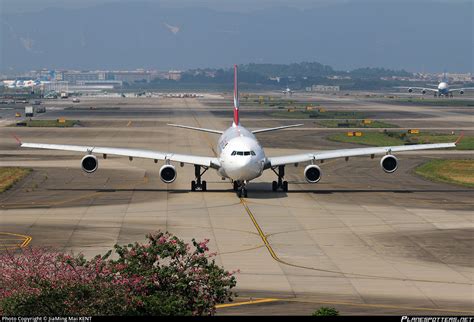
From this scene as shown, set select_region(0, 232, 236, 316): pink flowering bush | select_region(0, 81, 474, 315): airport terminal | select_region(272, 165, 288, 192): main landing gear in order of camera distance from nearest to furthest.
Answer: select_region(0, 232, 236, 316): pink flowering bush
select_region(0, 81, 474, 315): airport terminal
select_region(272, 165, 288, 192): main landing gear

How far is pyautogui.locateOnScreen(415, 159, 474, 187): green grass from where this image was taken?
80625 mm

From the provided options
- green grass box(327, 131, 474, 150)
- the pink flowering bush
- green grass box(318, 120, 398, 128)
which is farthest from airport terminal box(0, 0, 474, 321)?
green grass box(318, 120, 398, 128)

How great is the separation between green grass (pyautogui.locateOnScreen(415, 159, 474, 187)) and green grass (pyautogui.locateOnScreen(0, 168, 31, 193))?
3308 cm

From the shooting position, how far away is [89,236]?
172ft

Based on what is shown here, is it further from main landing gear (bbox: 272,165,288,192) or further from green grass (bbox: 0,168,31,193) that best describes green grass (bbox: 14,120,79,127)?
main landing gear (bbox: 272,165,288,192)

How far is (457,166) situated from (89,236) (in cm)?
4730

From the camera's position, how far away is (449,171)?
87.1m

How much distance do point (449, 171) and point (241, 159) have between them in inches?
1122

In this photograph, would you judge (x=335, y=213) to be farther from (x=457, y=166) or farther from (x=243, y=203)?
(x=457, y=166)

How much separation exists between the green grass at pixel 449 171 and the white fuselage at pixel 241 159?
780 inches

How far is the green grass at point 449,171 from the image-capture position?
80625 mm

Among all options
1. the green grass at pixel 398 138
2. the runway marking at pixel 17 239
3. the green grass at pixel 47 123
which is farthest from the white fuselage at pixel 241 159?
the green grass at pixel 47 123

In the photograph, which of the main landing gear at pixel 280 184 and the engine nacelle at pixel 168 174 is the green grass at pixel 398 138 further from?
the engine nacelle at pixel 168 174

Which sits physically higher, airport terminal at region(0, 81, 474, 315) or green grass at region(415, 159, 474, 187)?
green grass at region(415, 159, 474, 187)
